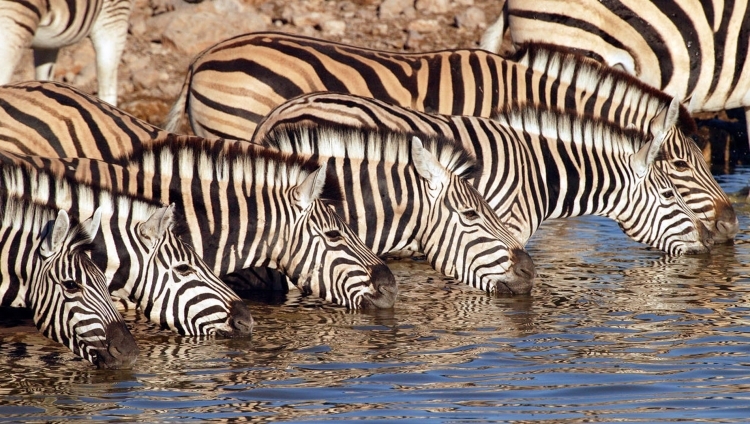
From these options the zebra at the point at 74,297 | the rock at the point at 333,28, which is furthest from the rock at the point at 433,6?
the zebra at the point at 74,297

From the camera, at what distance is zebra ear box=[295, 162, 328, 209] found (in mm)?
9008

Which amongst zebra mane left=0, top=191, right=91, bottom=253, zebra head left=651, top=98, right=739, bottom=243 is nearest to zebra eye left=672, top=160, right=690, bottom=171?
zebra head left=651, top=98, right=739, bottom=243

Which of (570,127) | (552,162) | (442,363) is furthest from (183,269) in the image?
(570,127)

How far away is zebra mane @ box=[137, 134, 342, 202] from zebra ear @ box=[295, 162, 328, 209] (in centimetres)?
13

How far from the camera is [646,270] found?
426 inches

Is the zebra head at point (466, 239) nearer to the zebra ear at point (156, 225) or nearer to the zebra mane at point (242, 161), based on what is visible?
the zebra mane at point (242, 161)

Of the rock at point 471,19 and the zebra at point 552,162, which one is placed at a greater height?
the rock at point 471,19

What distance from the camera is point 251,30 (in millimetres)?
17312

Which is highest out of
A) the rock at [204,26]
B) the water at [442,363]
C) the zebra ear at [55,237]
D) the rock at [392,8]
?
the rock at [392,8]

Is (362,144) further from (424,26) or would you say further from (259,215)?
(424,26)

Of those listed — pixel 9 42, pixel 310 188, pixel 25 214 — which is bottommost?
pixel 25 214

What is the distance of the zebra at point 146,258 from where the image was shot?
8133 mm

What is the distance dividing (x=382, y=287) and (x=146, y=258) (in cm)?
174

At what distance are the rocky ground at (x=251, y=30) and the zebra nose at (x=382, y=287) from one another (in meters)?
7.68
